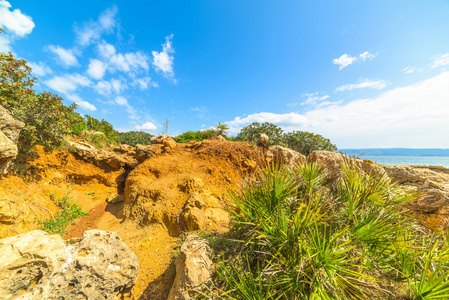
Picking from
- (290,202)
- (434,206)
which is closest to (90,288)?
(290,202)

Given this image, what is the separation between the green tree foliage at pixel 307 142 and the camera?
1100 centimetres

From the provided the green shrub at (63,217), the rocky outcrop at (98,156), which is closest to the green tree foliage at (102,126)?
the rocky outcrop at (98,156)

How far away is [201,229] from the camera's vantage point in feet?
14.0

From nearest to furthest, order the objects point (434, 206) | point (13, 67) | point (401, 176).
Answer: point (434, 206), point (13, 67), point (401, 176)

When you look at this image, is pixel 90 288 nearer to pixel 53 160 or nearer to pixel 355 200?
pixel 355 200

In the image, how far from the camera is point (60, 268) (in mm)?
2615

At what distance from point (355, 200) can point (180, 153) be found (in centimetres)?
736

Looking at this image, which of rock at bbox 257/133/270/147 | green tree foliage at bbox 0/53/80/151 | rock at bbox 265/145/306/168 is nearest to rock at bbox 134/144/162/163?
green tree foliage at bbox 0/53/80/151

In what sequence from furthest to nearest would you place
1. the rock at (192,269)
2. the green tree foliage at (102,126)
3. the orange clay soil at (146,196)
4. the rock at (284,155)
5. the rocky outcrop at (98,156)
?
the green tree foliage at (102,126), the rocky outcrop at (98,156), the rock at (284,155), the orange clay soil at (146,196), the rock at (192,269)

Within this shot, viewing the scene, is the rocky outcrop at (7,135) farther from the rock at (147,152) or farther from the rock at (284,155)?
the rock at (284,155)

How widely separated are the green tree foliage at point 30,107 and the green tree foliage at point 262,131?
9509 mm

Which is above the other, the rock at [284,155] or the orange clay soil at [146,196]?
the rock at [284,155]

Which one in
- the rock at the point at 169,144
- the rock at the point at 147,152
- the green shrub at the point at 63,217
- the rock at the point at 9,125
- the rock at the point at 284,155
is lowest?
the green shrub at the point at 63,217

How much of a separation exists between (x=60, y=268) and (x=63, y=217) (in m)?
4.98
